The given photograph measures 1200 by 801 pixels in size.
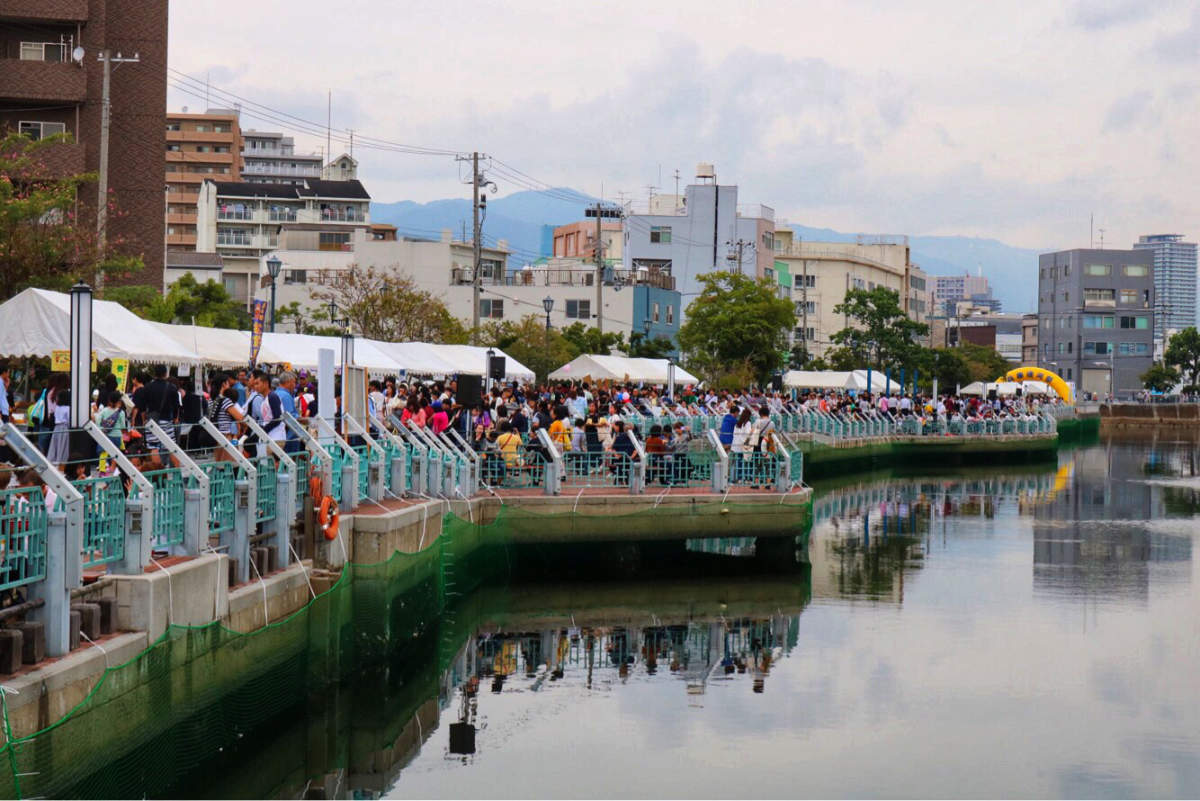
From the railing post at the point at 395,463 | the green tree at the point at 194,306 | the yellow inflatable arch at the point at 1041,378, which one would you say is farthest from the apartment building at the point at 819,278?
the railing post at the point at 395,463

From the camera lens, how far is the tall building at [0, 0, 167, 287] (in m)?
44.9

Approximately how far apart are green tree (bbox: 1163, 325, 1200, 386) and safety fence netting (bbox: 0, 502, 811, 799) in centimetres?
11795

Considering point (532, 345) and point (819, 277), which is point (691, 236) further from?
point (532, 345)

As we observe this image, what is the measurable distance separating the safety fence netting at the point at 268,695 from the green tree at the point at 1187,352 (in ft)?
387

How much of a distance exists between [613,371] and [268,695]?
36.5 meters

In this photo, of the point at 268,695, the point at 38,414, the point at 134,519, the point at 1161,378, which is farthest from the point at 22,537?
the point at 1161,378

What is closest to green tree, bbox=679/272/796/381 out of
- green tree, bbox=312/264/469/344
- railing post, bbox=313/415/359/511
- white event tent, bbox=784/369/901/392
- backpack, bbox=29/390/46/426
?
white event tent, bbox=784/369/901/392

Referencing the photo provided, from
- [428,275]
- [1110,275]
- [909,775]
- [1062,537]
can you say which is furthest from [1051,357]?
[909,775]

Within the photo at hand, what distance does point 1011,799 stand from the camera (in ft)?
48.2

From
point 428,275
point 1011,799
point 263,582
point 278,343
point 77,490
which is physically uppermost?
point 428,275

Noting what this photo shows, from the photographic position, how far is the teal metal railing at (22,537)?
1044 cm

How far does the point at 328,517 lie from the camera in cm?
1702

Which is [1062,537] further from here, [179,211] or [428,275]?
[179,211]

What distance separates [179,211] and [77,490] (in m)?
101
